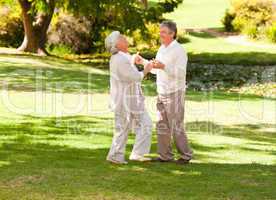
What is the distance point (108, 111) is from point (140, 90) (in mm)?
7568

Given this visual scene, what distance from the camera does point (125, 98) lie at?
30.3ft

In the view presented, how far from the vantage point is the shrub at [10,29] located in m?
34.1

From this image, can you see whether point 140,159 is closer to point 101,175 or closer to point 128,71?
point 101,175

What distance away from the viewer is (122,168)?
30.6 ft

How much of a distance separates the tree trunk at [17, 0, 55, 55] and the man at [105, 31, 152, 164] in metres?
21.2

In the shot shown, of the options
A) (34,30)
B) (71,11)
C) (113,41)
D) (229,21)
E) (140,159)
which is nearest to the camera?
(113,41)

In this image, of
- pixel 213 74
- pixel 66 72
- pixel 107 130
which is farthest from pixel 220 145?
pixel 213 74

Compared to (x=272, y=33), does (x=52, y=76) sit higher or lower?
lower

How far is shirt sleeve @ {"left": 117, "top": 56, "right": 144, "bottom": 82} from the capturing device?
9.04m

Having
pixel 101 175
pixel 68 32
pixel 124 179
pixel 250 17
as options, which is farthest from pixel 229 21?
pixel 124 179

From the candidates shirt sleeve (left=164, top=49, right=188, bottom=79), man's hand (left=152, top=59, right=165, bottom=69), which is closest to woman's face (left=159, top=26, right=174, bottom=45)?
shirt sleeve (left=164, top=49, right=188, bottom=79)

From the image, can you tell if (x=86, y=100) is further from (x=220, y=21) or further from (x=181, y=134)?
(x=220, y=21)

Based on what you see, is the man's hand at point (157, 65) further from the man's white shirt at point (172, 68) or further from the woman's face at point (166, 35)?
the woman's face at point (166, 35)

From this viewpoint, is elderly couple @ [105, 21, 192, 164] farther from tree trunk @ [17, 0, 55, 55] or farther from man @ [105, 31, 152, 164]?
tree trunk @ [17, 0, 55, 55]
